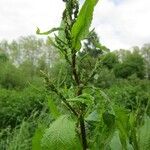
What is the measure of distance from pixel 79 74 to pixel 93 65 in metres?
0.06

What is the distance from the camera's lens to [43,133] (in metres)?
1.57

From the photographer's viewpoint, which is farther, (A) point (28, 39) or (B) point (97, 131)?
(A) point (28, 39)

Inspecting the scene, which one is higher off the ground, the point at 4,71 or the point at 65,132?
the point at 4,71

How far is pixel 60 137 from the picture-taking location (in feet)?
4.66

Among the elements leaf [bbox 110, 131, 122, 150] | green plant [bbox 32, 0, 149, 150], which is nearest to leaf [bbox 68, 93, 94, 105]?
green plant [bbox 32, 0, 149, 150]

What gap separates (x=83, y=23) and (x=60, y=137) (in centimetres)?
32

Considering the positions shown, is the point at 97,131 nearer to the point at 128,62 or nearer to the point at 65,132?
the point at 65,132

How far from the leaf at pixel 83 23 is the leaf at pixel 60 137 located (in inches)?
9.1

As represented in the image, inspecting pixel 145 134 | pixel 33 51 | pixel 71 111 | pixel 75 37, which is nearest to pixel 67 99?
pixel 71 111

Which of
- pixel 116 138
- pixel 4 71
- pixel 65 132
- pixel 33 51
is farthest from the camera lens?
pixel 33 51

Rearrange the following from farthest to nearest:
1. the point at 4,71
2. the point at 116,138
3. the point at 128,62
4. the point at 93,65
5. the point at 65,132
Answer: the point at 128,62 → the point at 4,71 → the point at 116,138 → the point at 93,65 → the point at 65,132

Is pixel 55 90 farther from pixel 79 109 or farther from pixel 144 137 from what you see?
pixel 144 137

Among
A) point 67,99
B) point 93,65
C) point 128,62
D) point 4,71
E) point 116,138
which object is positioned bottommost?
point 116,138

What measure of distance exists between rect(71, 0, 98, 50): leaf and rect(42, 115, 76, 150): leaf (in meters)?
0.23
